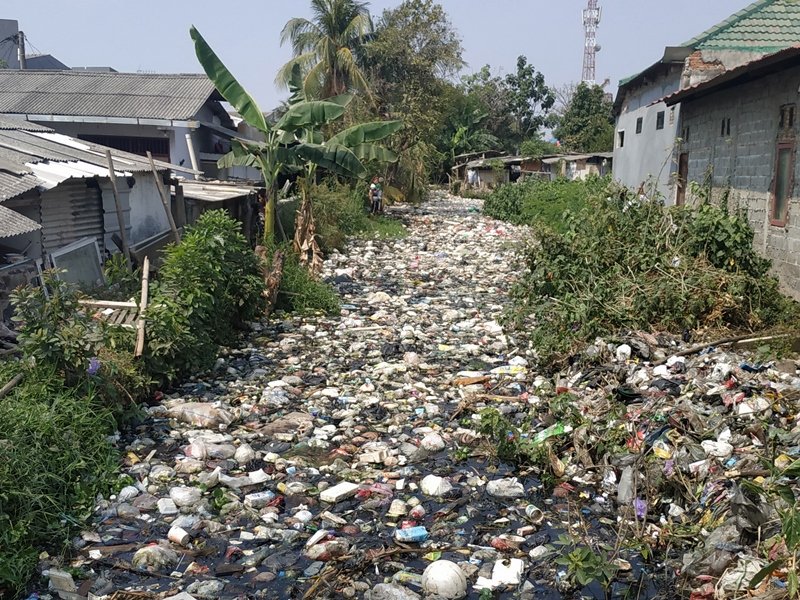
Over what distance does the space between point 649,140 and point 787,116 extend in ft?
19.2

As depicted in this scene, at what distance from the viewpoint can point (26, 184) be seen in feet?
19.6

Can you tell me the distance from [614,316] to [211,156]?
10.9 m

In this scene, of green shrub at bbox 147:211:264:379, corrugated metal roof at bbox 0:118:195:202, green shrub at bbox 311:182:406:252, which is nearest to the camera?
green shrub at bbox 147:211:264:379

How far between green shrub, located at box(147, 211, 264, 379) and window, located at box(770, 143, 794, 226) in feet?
18.2

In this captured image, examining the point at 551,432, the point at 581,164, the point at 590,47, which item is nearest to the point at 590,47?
the point at 590,47

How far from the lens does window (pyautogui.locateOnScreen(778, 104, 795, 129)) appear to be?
6.86 metres

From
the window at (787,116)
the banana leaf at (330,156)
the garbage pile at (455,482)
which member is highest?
the window at (787,116)

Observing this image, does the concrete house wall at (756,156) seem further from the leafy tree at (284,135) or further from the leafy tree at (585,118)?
the leafy tree at (585,118)

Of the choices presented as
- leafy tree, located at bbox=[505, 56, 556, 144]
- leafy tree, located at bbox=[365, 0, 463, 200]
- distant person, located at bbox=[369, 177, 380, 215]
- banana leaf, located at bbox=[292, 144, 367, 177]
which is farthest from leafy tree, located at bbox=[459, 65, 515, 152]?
banana leaf, located at bbox=[292, 144, 367, 177]

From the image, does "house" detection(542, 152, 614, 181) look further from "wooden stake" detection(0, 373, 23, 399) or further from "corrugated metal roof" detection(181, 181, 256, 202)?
"wooden stake" detection(0, 373, 23, 399)

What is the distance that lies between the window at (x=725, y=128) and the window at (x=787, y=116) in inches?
52.1

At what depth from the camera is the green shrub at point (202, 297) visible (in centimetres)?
577

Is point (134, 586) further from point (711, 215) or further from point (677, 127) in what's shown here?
point (677, 127)

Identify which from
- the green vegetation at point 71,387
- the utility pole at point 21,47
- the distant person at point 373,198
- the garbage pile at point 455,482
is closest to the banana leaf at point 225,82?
the green vegetation at point 71,387
